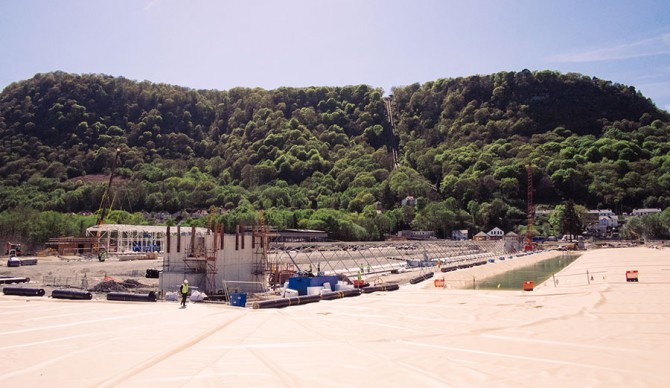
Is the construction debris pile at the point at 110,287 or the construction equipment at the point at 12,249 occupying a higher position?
the construction equipment at the point at 12,249

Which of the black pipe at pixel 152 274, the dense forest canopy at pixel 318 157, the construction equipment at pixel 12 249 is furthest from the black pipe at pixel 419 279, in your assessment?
the dense forest canopy at pixel 318 157

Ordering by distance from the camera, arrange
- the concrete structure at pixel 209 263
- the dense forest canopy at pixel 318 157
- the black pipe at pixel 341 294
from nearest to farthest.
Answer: the black pipe at pixel 341 294
the concrete structure at pixel 209 263
the dense forest canopy at pixel 318 157

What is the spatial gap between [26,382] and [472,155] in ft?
547

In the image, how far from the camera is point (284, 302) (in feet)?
82.1

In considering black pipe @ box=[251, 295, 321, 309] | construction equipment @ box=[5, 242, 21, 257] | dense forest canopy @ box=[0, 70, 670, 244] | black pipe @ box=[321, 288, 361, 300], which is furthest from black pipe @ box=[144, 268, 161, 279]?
dense forest canopy @ box=[0, 70, 670, 244]

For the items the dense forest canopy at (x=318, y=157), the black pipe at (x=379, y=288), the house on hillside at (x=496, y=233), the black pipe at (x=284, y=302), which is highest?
the dense forest canopy at (x=318, y=157)

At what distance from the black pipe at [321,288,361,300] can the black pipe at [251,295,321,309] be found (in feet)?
2.33

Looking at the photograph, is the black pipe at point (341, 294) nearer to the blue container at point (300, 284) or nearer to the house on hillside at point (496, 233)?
the blue container at point (300, 284)

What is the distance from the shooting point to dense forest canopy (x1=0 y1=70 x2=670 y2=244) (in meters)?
134

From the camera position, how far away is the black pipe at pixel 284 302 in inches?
944

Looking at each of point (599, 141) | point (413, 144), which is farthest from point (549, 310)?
point (413, 144)

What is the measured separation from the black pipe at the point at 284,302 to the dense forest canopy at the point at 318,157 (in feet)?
253

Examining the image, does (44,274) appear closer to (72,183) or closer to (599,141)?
(72,183)

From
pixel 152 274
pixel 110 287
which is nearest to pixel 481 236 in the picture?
pixel 152 274
